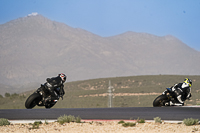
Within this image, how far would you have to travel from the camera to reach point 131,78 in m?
117

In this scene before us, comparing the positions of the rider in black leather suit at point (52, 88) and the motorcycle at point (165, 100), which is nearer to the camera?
the rider in black leather suit at point (52, 88)

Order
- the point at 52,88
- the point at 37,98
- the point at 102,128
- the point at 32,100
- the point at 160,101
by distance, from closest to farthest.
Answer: the point at 102,128 → the point at 32,100 → the point at 37,98 → the point at 52,88 → the point at 160,101

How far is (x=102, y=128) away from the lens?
436 inches

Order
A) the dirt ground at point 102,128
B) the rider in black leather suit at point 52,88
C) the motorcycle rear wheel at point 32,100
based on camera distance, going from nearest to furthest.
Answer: the dirt ground at point 102,128, the motorcycle rear wheel at point 32,100, the rider in black leather suit at point 52,88

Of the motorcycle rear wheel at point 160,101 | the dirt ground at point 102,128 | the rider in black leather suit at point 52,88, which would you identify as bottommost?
the dirt ground at point 102,128

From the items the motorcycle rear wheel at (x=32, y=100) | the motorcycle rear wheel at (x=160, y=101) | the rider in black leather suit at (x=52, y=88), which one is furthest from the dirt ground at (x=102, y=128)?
the motorcycle rear wheel at (x=160, y=101)

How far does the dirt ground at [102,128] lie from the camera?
10.6 meters

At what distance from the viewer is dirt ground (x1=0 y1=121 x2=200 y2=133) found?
1060 centimetres

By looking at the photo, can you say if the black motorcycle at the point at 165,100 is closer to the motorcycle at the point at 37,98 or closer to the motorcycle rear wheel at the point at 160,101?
the motorcycle rear wheel at the point at 160,101

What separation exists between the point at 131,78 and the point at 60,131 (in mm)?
107134

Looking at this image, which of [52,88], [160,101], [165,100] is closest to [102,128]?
[52,88]

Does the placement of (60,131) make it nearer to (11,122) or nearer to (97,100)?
(11,122)

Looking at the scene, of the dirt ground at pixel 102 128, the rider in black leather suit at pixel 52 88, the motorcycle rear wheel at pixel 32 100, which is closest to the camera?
the dirt ground at pixel 102 128

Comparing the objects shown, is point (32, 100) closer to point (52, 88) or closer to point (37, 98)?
point (37, 98)
